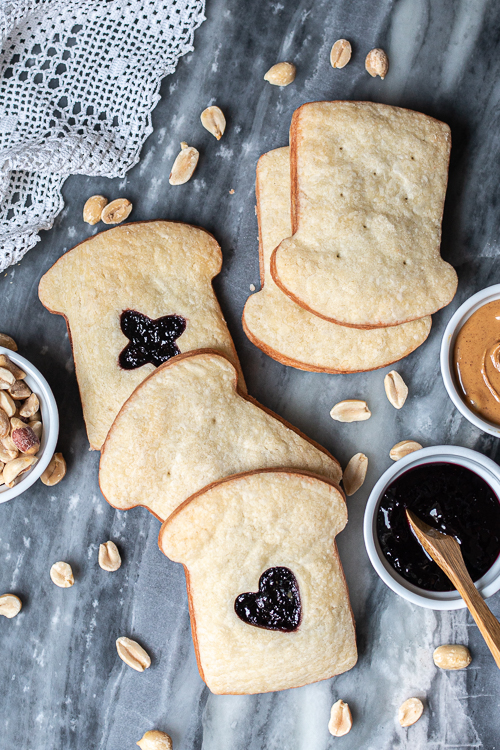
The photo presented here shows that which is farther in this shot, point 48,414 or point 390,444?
point 390,444

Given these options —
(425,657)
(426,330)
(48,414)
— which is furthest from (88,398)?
(425,657)

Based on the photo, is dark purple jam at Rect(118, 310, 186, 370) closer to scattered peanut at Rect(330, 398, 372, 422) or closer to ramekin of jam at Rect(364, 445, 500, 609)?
scattered peanut at Rect(330, 398, 372, 422)

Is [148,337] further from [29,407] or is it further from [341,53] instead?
[341,53]

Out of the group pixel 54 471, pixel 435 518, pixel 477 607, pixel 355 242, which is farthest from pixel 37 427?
pixel 477 607

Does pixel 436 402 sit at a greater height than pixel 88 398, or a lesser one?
greater

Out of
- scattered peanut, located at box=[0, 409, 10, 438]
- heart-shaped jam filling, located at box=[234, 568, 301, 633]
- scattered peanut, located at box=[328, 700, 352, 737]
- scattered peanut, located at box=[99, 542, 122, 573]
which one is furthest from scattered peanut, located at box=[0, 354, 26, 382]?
scattered peanut, located at box=[328, 700, 352, 737]

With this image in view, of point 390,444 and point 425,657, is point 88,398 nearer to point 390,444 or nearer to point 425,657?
point 390,444
